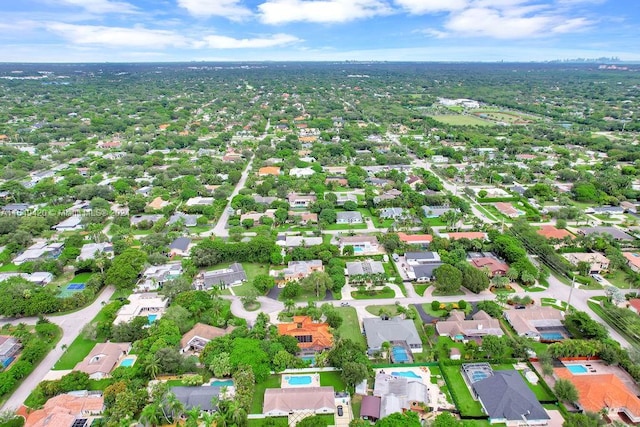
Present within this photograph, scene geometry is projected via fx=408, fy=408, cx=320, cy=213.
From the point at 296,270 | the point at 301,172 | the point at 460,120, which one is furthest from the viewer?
the point at 460,120

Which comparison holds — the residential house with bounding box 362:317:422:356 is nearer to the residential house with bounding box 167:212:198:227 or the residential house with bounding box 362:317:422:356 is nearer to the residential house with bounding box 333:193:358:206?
the residential house with bounding box 333:193:358:206

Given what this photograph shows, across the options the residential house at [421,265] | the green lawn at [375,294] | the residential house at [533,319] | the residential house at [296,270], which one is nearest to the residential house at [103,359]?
the residential house at [296,270]

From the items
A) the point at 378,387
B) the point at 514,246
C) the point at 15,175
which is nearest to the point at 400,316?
the point at 378,387

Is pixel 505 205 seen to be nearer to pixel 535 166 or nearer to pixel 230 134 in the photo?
pixel 535 166

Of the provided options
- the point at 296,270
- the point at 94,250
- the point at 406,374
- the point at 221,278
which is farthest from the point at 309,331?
the point at 94,250

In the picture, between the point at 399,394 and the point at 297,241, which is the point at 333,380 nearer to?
the point at 399,394
